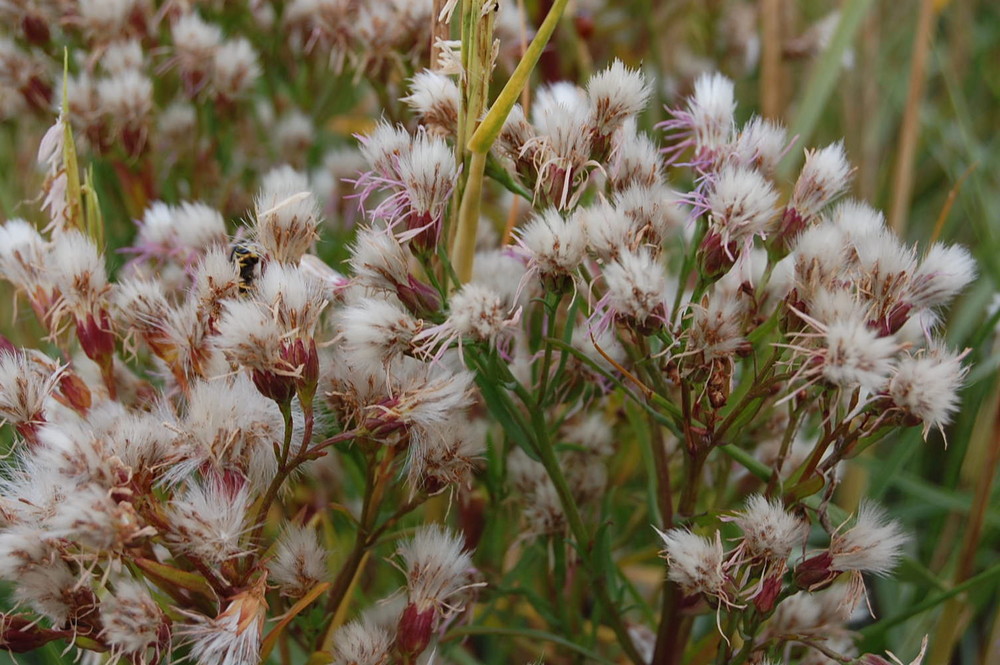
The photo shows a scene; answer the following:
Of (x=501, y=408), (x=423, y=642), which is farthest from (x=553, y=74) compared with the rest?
(x=423, y=642)

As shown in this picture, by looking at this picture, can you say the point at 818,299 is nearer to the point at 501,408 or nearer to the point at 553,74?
the point at 501,408

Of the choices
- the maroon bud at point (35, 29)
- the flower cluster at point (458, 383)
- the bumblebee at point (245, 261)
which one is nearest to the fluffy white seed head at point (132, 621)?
the flower cluster at point (458, 383)

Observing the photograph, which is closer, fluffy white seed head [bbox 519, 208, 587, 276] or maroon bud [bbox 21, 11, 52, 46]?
fluffy white seed head [bbox 519, 208, 587, 276]

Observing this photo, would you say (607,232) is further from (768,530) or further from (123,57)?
(123,57)

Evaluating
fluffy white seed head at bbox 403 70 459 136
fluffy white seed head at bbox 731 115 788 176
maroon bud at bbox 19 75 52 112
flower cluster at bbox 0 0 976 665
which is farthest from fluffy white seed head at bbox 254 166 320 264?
maroon bud at bbox 19 75 52 112

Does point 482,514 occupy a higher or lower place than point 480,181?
lower

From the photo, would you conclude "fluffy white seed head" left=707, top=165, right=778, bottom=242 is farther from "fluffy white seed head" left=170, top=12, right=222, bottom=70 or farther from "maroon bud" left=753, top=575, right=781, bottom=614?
"fluffy white seed head" left=170, top=12, right=222, bottom=70

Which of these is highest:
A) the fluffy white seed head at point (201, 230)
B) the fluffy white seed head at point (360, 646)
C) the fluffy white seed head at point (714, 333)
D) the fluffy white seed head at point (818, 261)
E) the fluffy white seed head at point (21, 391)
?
the fluffy white seed head at point (818, 261)

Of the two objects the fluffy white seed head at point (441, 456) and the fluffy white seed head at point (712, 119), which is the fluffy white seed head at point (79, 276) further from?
the fluffy white seed head at point (712, 119)
